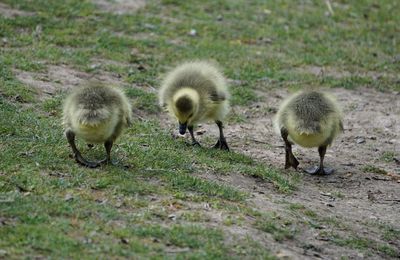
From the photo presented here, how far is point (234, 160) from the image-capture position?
32.0ft

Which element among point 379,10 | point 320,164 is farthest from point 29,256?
point 379,10

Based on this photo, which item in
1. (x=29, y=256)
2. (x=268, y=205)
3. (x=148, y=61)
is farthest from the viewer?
(x=148, y=61)

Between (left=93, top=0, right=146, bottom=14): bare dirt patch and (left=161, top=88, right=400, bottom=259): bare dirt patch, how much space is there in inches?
160

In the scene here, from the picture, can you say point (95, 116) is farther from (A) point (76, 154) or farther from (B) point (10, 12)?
(B) point (10, 12)

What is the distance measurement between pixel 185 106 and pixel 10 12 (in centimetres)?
629

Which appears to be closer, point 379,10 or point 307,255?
point 307,255

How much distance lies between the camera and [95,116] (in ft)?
26.0

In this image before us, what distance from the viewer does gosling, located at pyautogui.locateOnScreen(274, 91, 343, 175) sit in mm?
9406

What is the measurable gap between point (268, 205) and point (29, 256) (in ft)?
9.30

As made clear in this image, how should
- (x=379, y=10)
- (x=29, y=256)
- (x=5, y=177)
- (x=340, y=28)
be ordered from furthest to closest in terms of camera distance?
(x=379, y=10) < (x=340, y=28) < (x=5, y=177) < (x=29, y=256)

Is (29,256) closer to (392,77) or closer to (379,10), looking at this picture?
(392,77)

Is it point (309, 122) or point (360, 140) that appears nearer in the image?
point (309, 122)

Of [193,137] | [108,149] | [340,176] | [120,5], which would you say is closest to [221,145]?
[193,137]

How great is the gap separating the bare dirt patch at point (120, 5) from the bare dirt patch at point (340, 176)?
13.3ft
